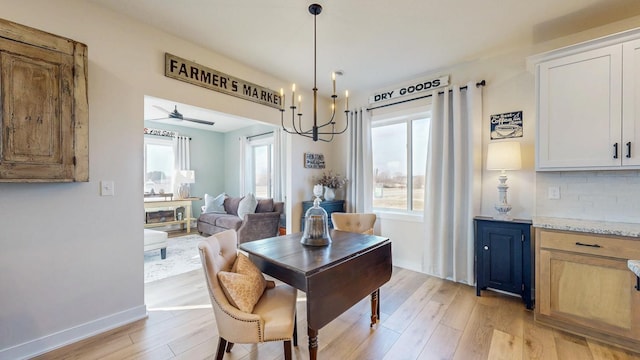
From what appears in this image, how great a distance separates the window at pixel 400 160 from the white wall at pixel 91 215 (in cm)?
268

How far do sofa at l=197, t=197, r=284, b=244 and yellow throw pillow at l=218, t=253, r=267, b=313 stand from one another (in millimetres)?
2818

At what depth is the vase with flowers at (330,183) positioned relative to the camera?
3.97m

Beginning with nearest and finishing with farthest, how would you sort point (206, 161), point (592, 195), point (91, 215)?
point (91, 215)
point (592, 195)
point (206, 161)

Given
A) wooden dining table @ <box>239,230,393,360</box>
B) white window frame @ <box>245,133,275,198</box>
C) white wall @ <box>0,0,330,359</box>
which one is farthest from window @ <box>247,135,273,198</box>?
wooden dining table @ <box>239,230,393,360</box>

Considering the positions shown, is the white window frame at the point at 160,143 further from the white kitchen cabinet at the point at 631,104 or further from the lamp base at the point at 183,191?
the white kitchen cabinet at the point at 631,104

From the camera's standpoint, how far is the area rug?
3299 millimetres

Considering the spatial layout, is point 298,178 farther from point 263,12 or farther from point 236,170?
point 236,170

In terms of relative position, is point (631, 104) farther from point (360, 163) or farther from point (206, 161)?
Result: point (206, 161)

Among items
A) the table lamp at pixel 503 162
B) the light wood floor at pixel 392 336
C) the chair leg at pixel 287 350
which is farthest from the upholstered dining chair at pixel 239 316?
the table lamp at pixel 503 162

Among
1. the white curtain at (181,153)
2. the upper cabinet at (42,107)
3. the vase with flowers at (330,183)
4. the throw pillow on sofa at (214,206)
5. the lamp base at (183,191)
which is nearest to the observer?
the upper cabinet at (42,107)

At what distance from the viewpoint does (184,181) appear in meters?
5.94

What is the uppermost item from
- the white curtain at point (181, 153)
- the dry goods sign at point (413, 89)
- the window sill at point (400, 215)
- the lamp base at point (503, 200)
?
the dry goods sign at point (413, 89)

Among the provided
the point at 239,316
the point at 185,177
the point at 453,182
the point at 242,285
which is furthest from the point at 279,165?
the point at 239,316

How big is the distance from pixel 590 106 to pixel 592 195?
80 centimetres
